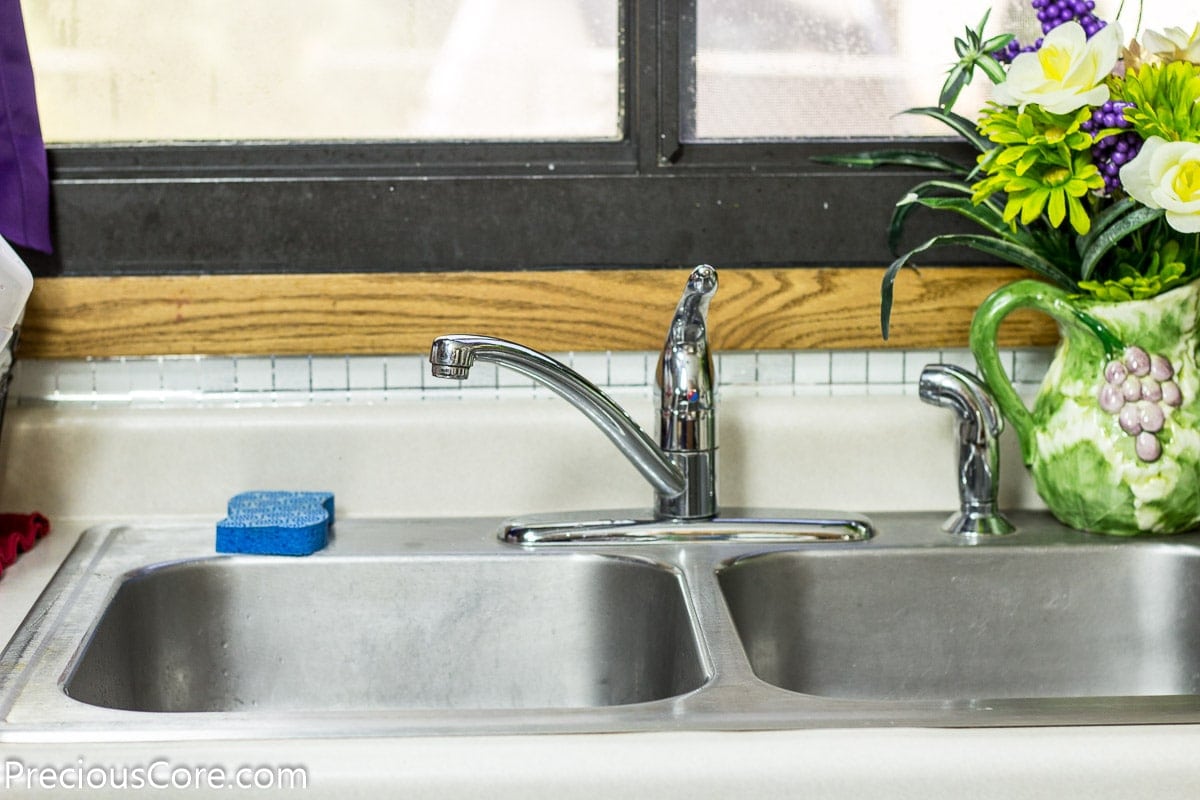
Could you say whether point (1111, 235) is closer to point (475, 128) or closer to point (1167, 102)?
point (1167, 102)

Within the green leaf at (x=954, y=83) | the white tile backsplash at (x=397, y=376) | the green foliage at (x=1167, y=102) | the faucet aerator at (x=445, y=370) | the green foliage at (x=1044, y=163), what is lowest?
the white tile backsplash at (x=397, y=376)

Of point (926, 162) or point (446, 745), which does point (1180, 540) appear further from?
point (446, 745)

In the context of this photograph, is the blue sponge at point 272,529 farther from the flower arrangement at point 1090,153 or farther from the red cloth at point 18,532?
the flower arrangement at point 1090,153

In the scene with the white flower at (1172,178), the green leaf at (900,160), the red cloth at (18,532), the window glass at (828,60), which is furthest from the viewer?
the window glass at (828,60)

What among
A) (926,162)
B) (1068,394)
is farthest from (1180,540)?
(926,162)

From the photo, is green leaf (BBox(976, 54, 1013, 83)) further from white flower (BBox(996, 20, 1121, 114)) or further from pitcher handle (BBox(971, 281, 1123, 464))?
pitcher handle (BBox(971, 281, 1123, 464))

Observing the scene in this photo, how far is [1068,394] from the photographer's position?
3.72 ft

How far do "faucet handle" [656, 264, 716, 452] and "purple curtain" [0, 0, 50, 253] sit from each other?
0.63 metres

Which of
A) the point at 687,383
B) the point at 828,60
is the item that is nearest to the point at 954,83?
the point at 828,60

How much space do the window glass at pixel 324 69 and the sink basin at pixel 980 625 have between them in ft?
1.75

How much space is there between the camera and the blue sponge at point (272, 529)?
111 cm

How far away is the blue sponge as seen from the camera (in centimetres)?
111

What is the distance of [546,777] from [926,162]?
76 centimetres

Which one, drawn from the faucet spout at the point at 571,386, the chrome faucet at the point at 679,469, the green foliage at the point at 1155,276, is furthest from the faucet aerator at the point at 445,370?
the green foliage at the point at 1155,276
